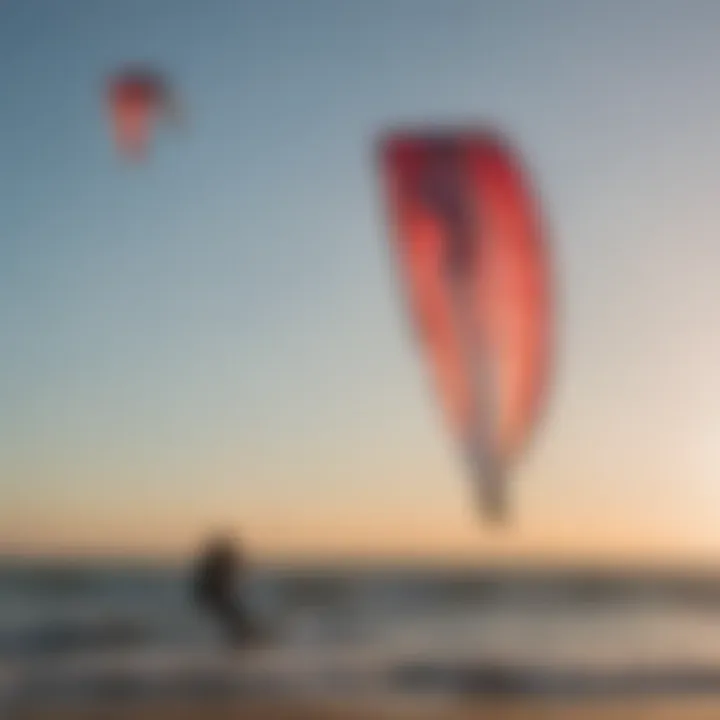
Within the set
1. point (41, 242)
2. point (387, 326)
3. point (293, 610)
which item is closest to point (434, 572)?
point (293, 610)

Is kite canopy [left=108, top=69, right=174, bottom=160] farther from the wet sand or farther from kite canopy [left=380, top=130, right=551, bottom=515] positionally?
the wet sand

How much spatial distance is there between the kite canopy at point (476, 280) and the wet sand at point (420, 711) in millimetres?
193

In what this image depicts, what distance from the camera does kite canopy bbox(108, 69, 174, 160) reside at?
1424mm

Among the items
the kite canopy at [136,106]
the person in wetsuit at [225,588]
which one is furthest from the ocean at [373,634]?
the kite canopy at [136,106]

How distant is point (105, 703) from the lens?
1319mm

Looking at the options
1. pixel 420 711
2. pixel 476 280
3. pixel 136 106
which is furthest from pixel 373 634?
pixel 136 106

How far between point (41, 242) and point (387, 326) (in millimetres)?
369

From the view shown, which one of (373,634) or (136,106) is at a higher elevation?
(136,106)

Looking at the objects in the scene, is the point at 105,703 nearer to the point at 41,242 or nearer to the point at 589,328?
the point at 41,242

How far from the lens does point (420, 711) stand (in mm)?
1311

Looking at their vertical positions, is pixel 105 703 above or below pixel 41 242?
below

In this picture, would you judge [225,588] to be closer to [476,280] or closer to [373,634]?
[373,634]

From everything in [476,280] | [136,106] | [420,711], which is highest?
[136,106]

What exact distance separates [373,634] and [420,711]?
86 millimetres
